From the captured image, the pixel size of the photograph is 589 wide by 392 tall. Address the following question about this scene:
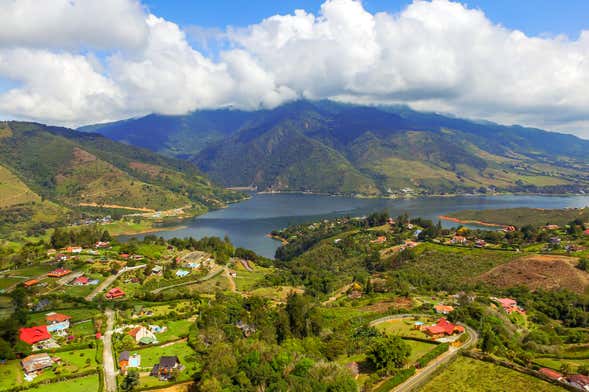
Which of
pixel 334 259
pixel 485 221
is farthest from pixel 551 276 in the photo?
pixel 485 221

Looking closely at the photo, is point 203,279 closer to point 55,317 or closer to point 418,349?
point 55,317

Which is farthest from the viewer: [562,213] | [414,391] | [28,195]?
[28,195]

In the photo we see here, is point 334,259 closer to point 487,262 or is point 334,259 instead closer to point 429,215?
point 487,262

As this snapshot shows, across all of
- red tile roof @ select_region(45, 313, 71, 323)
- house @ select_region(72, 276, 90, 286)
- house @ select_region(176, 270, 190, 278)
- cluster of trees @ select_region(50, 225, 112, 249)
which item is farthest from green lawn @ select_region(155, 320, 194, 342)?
cluster of trees @ select_region(50, 225, 112, 249)

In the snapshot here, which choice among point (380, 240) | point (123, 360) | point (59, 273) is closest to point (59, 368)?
point (123, 360)

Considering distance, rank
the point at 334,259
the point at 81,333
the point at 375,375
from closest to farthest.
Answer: the point at 375,375, the point at 81,333, the point at 334,259

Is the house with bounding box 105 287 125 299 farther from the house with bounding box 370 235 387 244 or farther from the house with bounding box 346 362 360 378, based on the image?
the house with bounding box 370 235 387 244

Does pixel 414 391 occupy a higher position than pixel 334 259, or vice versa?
pixel 414 391
